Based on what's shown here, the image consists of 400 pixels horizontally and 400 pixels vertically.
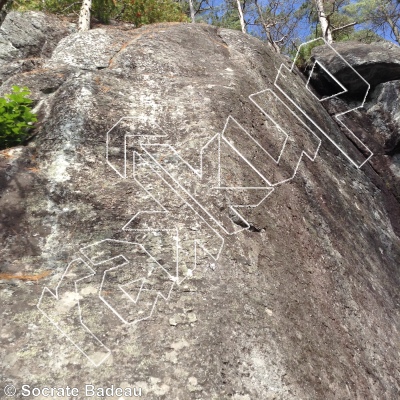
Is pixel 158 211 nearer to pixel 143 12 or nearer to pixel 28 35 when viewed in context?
pixel 28 35

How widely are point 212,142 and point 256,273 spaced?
185cm

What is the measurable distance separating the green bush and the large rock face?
19 centimetres

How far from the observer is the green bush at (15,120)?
15.9 feet

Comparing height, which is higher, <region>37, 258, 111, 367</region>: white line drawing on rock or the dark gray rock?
the dark gray rock

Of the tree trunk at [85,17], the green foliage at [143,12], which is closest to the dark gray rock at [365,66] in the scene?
the green foliage at [143,12]

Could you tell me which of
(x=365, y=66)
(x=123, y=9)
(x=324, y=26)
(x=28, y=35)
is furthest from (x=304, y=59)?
(x=28, y=35)

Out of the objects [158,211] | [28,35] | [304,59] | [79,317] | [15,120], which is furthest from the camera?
[304,59]

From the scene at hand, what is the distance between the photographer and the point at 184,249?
13.2 ft

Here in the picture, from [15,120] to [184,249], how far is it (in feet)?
8.86

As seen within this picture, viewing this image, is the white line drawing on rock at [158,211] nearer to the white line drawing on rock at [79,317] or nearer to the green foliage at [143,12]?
the white line drawing on rock at [79,317]

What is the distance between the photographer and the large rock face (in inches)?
127

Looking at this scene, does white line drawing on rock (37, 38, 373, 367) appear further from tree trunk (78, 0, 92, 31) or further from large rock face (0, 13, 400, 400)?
tree trunk (78, 0, 92, 31)

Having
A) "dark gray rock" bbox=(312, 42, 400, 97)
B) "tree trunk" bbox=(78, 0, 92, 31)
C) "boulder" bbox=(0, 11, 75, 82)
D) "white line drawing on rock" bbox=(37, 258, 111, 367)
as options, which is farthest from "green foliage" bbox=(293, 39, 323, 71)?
"white line drawing on rock" bbox=(37, 258, 111, 367)

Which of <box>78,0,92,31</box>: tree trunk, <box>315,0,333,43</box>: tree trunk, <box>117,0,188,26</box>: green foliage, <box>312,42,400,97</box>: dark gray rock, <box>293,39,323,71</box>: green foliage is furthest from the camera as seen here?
<box>315,0,333,43</box>: tree trunk
